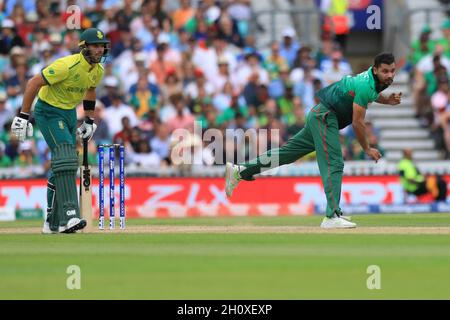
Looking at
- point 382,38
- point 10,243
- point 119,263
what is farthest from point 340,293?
point 382,38

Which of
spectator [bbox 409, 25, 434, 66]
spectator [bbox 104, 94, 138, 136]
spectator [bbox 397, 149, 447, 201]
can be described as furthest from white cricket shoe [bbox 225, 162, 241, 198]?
spectator [bbox 409, 25, 434, 66]

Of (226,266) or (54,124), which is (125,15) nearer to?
(54,124)

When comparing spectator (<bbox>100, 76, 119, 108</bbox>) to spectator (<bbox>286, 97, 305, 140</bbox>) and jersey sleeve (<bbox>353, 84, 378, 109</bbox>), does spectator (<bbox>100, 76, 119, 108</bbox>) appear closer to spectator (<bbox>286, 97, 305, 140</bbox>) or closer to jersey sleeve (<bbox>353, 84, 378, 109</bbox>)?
spectator (<bbox>286, 97, 305, 140</bbox>)

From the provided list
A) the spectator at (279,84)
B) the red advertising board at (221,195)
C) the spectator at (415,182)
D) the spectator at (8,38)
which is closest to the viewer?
the red advertising board at (221,195)

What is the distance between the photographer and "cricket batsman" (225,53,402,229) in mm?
12587

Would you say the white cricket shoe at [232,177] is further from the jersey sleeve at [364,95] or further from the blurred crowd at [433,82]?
the blurred crowd at [433,82]

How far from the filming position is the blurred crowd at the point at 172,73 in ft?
68.8

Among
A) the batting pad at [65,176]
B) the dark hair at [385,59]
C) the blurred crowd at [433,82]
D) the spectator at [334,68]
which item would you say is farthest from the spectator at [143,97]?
the dark hair at [385,59]

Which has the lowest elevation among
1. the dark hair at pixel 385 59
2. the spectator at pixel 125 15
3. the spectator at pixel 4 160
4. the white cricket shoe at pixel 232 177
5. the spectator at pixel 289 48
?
the white cricket shoe at pixel 232 177

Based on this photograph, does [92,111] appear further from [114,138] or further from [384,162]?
[384,162]

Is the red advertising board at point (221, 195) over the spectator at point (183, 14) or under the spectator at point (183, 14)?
under

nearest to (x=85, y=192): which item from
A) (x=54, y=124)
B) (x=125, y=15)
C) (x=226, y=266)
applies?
(x=54, y=124)

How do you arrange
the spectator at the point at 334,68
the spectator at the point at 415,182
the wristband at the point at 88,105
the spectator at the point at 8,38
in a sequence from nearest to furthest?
the wristband at the point at 88,105
the spectator at the point at 415,182
the spectator at the point at 334,68
the spectator at the point at 8,38

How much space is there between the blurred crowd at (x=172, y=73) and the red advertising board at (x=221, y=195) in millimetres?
520
